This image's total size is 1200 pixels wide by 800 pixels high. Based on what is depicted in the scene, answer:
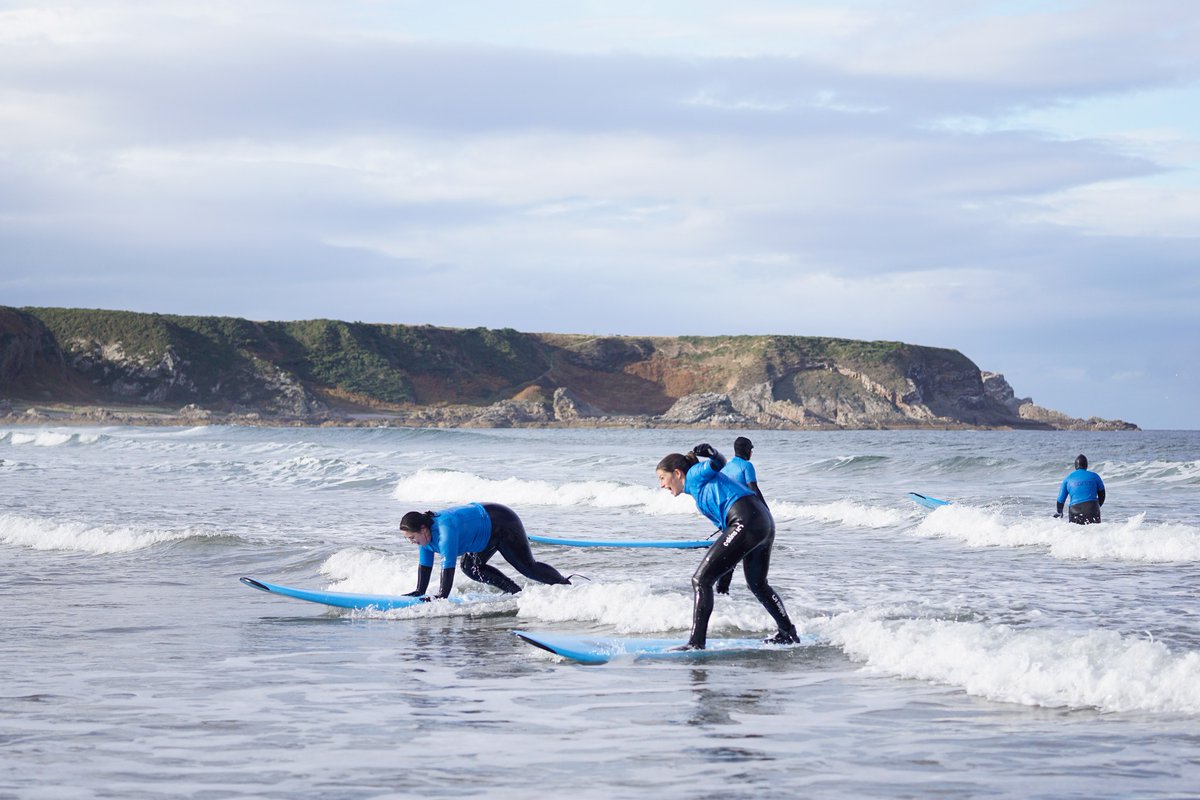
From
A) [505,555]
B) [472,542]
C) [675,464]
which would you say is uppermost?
[675,464]

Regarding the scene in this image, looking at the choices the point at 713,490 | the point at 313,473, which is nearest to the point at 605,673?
the point at 713,490

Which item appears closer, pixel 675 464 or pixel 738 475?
pixel 675 464

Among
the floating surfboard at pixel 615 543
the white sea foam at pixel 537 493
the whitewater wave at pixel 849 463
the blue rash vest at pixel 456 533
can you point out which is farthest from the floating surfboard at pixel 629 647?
the whitewater wave at pixel 849 463

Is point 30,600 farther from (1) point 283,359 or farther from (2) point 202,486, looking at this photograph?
(1) point 283,359

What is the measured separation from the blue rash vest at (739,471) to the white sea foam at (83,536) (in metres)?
9.27

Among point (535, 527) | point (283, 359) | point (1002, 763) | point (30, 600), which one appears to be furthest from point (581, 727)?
point (283, 359)

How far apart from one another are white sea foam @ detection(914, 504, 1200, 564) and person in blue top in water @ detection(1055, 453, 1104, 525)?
7.6 inches

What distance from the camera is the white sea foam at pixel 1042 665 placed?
698 cm

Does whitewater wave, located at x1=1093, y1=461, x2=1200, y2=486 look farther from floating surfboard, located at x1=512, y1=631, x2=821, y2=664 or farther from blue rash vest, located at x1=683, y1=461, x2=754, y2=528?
blue rash vest, located at x1=683, y1=461, x2=754, y2=528

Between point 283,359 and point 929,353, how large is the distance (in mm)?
68814

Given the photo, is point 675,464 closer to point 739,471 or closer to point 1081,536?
point 739,471

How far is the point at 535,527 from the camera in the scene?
2006 cm

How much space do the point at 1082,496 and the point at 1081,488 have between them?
0.12m

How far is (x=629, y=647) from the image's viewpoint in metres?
8.77
